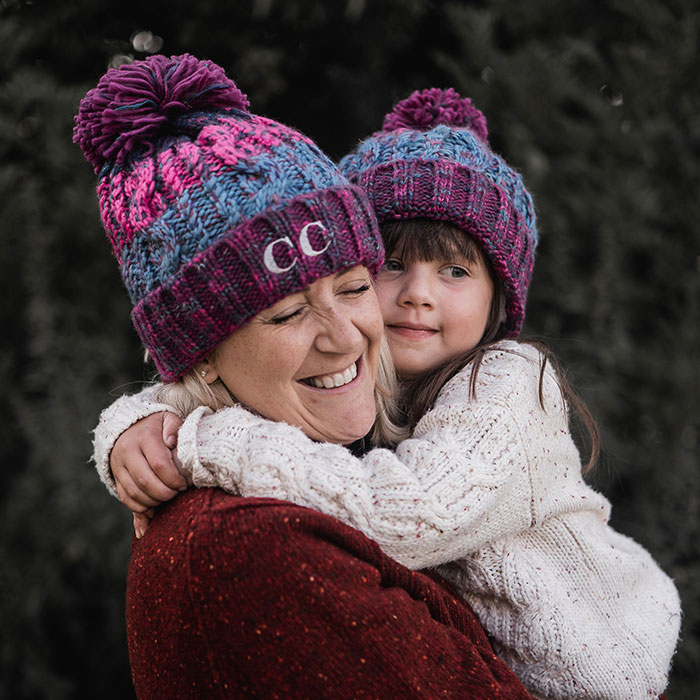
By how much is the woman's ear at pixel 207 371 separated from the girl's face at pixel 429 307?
670 mm

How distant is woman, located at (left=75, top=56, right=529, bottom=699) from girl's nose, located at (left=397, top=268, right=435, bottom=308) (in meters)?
0.32

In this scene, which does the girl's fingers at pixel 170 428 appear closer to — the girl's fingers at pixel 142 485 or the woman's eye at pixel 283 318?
the girl's fingers at pixel 142 485

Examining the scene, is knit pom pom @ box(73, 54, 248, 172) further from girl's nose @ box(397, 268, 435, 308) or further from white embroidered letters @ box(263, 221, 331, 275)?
girl's nose @ box(397, 268, 435, 308)

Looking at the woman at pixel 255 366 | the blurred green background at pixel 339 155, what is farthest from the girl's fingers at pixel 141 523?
the blurred green background at pixel 339 155

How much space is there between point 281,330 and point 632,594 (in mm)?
1362

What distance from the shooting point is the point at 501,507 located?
193 centimetres

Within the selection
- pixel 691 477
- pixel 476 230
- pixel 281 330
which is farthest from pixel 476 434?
pixel 691 477

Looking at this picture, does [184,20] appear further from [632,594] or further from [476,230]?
[632,594]

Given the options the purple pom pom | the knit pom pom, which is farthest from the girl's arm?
the purple pom pom

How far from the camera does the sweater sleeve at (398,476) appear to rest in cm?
167

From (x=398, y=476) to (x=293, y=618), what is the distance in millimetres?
430

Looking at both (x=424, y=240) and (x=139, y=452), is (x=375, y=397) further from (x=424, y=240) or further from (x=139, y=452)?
(x=139, y=452)

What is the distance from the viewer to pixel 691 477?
405 centimetres

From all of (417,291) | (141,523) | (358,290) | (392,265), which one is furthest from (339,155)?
(141,523)
